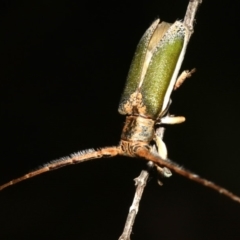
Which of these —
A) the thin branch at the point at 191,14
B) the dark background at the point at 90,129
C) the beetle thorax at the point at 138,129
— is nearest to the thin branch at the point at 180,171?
the beetle thorax at the point at 138,129

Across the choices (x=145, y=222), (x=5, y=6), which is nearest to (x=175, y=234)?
(x=145, y=222)

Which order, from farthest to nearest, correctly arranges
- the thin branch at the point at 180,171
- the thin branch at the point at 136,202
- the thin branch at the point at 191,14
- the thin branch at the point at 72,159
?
the thin branch at the point at 191,14
the thin branch at the point at 72,159
the thin branch at the point at 136,202
the thin branch at the point at 180,171

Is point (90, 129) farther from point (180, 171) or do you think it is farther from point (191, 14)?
point (180, 171)

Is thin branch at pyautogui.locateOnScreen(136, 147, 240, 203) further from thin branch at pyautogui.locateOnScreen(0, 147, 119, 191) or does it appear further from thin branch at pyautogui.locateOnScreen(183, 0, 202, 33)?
thin branch at pyautogui.locateOnScreen(183, 0, 202, 33)

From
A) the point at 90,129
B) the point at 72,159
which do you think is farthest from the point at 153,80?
the point at 90,129

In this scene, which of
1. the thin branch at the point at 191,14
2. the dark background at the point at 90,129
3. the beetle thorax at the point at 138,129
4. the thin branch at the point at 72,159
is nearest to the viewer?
the thin branch at the point at 72,159

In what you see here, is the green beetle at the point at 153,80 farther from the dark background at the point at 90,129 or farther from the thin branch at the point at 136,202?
the dark background at the point at 90,129
